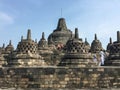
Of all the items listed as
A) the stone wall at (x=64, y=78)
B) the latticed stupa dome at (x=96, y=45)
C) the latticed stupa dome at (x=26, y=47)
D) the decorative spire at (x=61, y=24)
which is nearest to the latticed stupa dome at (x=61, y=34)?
the decorative spire at (x=61, y=24)

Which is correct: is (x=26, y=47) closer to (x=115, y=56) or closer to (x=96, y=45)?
(x=115, y=56)

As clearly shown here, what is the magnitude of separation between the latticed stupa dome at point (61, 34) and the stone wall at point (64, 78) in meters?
23.1

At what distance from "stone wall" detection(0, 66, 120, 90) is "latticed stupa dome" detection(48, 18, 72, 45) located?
23051 millimetres

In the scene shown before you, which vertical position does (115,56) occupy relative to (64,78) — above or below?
above

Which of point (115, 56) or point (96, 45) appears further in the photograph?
point (96, 45)

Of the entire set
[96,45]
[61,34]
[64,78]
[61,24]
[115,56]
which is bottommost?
[64,78]

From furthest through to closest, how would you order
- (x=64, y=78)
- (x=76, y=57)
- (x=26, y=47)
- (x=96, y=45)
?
(x=96, y=45), (x=26, y=47), (x=76, y=57), (x=64, y=78)

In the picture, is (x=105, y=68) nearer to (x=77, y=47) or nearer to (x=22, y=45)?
(x=77, y=47)

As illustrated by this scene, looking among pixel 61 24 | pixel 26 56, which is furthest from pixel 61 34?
pixel 26 56

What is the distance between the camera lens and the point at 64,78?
1265cm

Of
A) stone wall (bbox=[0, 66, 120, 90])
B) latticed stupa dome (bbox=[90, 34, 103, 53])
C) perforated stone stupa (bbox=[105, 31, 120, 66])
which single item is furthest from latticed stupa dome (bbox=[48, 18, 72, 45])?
stone wall (bbox=[0, 66, 120, 90])

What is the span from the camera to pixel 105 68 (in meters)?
12.7

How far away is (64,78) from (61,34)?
2508 centimetres

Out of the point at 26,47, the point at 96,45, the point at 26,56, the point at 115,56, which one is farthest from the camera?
the point at 96,45
